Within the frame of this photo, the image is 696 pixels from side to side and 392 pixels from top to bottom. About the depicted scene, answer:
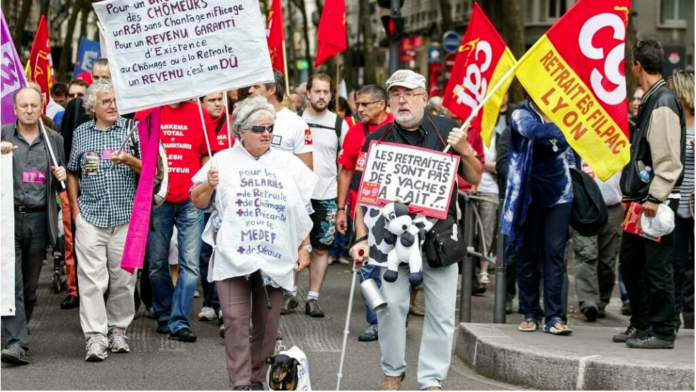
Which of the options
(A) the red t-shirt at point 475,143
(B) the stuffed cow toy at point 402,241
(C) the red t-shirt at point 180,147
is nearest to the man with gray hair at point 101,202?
(C) the red t-shirt at point 180,147

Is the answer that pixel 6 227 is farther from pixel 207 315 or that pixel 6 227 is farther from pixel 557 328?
pixel 557 328

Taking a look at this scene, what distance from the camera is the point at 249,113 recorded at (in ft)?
22.9

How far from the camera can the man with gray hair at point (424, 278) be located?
6.77 m

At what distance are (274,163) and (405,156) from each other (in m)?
0.79

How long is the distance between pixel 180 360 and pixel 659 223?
3257 millimetres

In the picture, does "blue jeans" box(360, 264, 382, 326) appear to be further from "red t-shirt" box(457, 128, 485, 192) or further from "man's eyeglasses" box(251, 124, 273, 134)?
"red t-shirt" box(457, 128, 485, 192)

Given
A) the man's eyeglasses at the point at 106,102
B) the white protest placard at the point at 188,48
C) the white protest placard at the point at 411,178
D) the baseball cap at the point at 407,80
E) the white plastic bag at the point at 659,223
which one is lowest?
the white plastic bag at the point at 659,223

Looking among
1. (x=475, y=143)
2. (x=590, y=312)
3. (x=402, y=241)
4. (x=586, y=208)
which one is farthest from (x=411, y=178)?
(x=475, y=143)

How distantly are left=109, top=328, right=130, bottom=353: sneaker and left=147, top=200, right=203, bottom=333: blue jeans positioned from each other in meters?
0.47

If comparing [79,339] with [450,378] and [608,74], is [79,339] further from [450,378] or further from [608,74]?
[608,74]

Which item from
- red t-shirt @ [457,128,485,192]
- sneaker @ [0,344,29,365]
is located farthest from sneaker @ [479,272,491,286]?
sneaker @ [0,344,29,365]

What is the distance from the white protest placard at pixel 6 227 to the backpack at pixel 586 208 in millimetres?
3844

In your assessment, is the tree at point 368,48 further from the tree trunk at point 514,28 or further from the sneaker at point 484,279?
the sneaker at point 484,279

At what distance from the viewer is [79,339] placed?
8.88m
